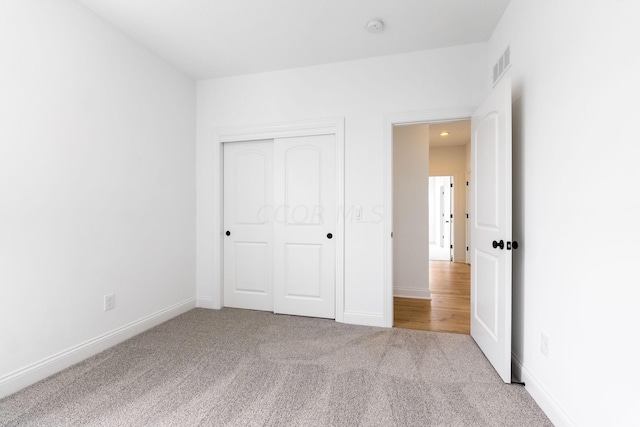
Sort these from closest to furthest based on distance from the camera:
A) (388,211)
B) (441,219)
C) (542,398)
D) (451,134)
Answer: (542,398)
(388,211)
(451,134)
(441,219)

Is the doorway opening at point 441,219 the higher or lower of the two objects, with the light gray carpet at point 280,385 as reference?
higher

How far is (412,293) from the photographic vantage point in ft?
13.3

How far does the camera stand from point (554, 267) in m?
1.60

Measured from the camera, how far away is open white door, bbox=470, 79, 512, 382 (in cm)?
192

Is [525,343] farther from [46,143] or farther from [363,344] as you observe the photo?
[46,143]

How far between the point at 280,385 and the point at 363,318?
1.30 metres

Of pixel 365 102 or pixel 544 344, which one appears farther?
pixel 365 102

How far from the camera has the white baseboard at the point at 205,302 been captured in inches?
137

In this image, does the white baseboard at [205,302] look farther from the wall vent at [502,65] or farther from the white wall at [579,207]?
the wall vent at [502,65]

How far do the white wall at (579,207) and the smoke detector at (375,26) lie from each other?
3.24 feet

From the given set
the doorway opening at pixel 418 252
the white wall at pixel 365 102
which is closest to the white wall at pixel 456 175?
the doorway opening at pixel 418 252

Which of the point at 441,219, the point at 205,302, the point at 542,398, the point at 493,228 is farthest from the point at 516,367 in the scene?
the point at 441,219

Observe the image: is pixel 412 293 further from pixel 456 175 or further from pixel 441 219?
pixel 441 219

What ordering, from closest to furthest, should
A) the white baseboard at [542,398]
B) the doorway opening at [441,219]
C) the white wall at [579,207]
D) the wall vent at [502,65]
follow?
1. the white wall at [579,207]
2. the white baseboard at [542,398]
3. the wall vent at [502,65]
4. the doorway opening at [441,219]
